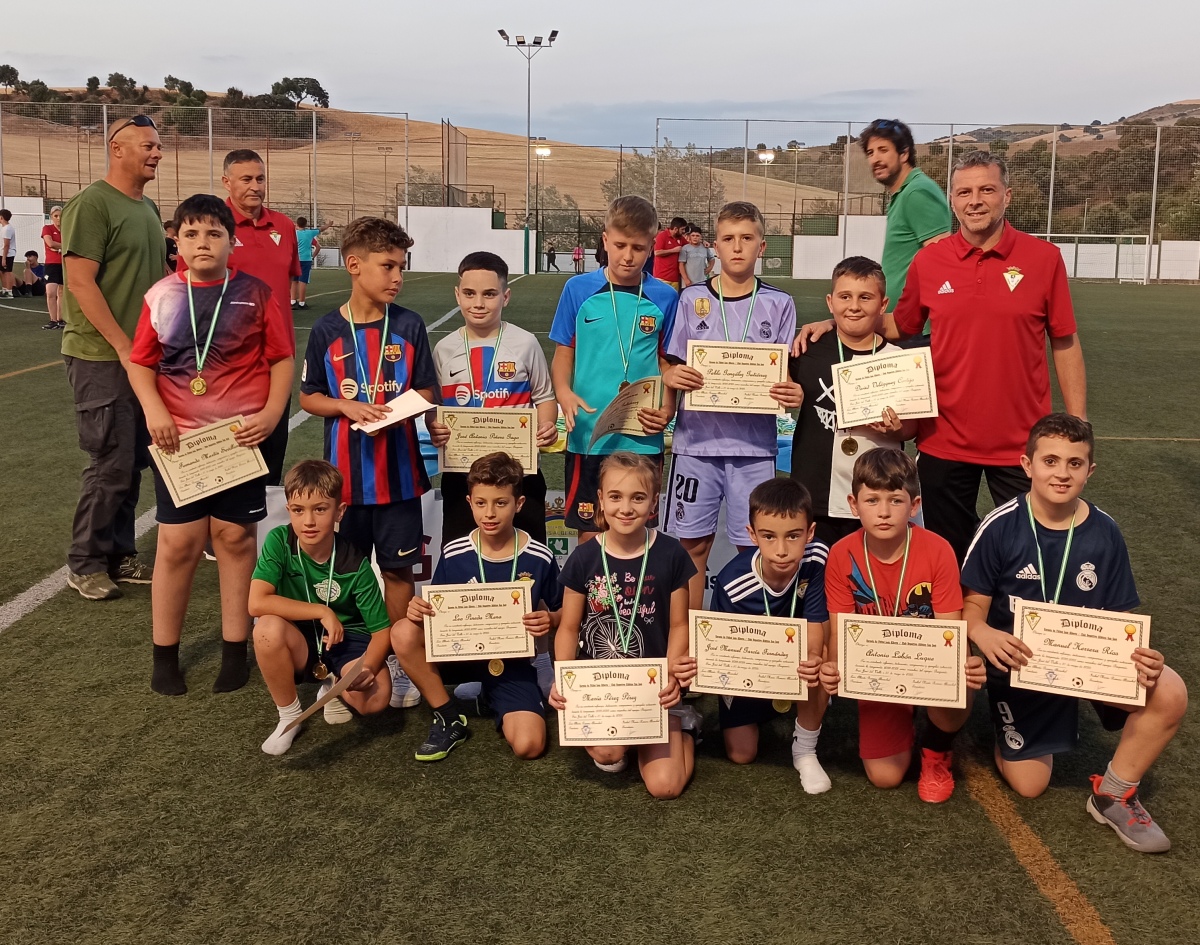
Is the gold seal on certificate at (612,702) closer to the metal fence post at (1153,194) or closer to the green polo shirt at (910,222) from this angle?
the green polo shirt at (910,222)

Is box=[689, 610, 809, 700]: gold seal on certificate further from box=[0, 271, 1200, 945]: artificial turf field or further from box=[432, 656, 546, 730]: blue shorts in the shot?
box=[432, 656, 546, 730]: blue shorts

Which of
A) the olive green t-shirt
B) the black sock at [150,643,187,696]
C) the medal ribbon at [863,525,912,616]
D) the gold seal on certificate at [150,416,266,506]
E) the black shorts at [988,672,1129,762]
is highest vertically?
the olive green t-shirt

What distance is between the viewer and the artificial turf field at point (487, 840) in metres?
2.70

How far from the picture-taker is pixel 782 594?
3643 mm

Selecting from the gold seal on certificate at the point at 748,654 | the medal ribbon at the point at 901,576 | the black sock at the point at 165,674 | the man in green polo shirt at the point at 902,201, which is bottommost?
the black sock at the point at 165,674

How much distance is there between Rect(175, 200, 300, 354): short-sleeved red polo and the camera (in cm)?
547

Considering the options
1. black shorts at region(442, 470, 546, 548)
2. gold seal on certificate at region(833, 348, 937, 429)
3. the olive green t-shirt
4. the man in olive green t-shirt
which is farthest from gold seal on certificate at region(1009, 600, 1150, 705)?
the olive green t-shirt

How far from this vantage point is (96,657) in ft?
14.5

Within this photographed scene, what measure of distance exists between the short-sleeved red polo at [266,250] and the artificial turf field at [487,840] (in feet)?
6.75

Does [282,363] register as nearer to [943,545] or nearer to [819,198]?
[943,545]

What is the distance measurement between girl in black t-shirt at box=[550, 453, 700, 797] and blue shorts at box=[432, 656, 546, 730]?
0.27 meters

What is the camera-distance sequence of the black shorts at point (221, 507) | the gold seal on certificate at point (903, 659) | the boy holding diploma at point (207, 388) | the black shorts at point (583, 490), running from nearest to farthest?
the gold seal on certificate at point (903, 659)
the boy holding diploma at point (207, 388)
the black shorts at point (221, 507)
the black shorts at point (583, 490)

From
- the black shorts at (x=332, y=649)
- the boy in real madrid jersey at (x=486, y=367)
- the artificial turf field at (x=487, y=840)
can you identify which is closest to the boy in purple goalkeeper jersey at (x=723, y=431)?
the boy in real madrid jersey at (x=486, y=367)

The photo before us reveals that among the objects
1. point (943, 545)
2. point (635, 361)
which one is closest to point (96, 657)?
point (635, 361)
